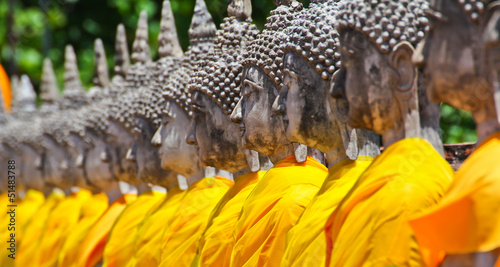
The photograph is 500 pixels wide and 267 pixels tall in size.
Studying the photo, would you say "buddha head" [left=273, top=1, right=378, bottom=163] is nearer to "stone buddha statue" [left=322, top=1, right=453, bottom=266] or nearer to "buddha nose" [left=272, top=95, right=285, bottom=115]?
"buddha nose" [left=272, top=95, right=285, bottom=115]

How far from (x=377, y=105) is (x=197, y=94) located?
235 centimetres

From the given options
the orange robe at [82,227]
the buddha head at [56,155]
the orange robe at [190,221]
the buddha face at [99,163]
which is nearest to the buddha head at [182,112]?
the orange robe at [190,221]

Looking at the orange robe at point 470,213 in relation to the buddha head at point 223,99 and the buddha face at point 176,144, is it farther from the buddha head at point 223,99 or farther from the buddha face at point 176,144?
the buddha face at point 176,144

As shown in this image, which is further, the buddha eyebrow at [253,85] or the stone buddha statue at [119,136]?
the stone buddha statue at [119,136]

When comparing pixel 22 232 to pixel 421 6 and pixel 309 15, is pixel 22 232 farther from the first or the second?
pixel 421 6

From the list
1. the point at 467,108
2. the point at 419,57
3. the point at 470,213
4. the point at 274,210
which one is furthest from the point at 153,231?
the point at 470,213

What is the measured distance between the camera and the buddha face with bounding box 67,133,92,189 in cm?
922

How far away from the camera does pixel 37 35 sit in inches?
607

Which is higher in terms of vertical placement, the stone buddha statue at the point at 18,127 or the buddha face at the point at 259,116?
the buddha face at the point at 259,116

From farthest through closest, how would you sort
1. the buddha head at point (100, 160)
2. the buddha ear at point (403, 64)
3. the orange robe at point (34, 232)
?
the orange robe at point (34, 232) < the buddha head at point (100, 160) < the buddha ear at point (403, 64)

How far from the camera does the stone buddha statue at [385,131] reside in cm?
363

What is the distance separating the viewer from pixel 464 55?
11.1ft

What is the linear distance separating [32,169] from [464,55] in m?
8.87

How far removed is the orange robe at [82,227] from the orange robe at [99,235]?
0.24 m
